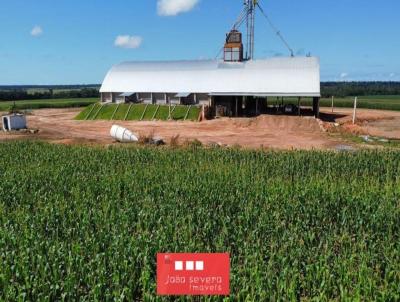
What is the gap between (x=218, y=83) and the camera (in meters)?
54.3

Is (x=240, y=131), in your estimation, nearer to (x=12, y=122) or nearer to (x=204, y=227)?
(x=12, y=122)

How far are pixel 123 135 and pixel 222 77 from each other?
23902 mm

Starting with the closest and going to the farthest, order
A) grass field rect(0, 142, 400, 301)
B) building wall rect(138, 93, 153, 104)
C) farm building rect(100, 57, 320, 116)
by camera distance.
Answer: grass field rect(0, 142, 400, 301) < farm building rect(100, 57, 320, 116) < building wall rect(138, 93, 153, 104)

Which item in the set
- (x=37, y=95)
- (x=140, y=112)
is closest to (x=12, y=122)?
(x=140, y=112)

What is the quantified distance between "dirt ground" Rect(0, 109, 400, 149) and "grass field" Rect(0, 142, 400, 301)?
14063mm

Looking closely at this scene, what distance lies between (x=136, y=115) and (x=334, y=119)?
2606 cm

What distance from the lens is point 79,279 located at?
362 inches

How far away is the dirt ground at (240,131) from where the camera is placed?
36.5 meters

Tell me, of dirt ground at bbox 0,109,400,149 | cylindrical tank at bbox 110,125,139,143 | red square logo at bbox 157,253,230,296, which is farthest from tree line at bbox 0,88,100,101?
red square logo at bbox 157,253,230,296

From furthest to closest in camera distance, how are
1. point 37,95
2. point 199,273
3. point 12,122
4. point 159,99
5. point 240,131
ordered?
point 37,95, point 159,99, point 12,122, point 240,131, point 199,273

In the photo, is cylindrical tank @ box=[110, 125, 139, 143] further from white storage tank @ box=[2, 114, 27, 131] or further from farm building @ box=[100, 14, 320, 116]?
farm building @ box=[100, 14, 320, 116]

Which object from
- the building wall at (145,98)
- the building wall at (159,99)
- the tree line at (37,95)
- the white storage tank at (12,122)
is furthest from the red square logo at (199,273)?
the tree line at (37,95)

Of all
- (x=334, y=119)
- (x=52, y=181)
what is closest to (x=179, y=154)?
(x=52, y=181)

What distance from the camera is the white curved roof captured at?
168 ft
